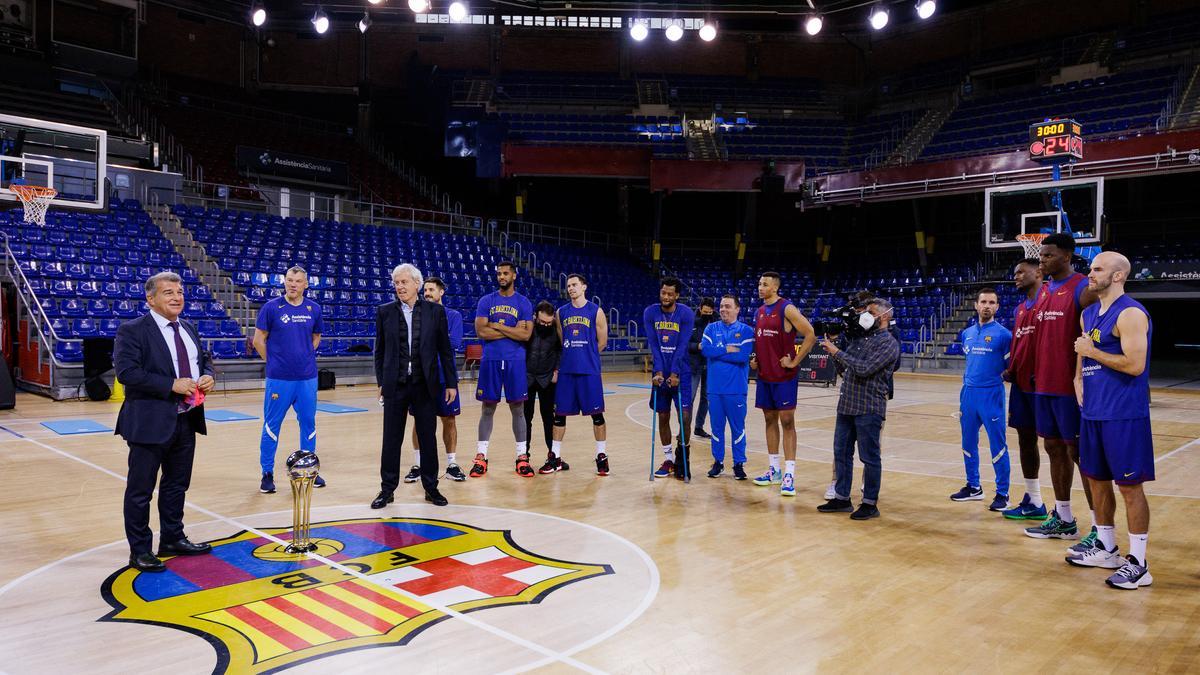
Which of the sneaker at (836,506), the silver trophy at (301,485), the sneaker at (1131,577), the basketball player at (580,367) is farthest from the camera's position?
the basketball player at (580,367)

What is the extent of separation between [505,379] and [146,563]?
373cm

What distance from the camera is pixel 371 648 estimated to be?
11.6 feet

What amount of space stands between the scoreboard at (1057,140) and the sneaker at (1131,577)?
14.0 meters

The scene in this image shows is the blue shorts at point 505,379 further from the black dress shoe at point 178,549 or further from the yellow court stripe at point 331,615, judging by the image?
the yellow court stripe at point 331,615

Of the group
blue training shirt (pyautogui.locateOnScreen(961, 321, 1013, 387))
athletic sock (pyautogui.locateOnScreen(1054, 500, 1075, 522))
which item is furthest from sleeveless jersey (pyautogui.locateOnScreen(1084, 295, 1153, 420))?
blue training shirt (pyautogui.locateOnScreen(961, 321, 1013, 387))

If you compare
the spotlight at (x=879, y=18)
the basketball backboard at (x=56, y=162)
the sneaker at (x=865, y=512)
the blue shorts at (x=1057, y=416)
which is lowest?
the sneaker at (x=865, y=512)

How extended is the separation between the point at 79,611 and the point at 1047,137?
18760mm

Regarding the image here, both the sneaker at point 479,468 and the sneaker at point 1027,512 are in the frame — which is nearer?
the sneaker at point 1027,512

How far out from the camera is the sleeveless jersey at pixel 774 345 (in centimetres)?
709

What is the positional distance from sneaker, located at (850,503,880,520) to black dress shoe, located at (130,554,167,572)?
16.2ft

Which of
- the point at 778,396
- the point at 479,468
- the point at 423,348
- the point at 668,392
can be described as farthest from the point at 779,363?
the point at 423,348

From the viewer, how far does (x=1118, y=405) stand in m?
4.61

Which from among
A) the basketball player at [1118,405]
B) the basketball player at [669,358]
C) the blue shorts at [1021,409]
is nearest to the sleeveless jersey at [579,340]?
the basketball player at [669,358]

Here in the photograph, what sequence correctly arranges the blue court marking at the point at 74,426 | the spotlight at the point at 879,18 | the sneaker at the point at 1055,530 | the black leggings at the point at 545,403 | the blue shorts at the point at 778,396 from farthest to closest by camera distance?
the spotlight at the point at 879,18
the blue court marking at the point at 74,426
the black leggings at the point at 545,403
the blue shorts at the point at 778,396
the sneaker at the point at 1055,530
